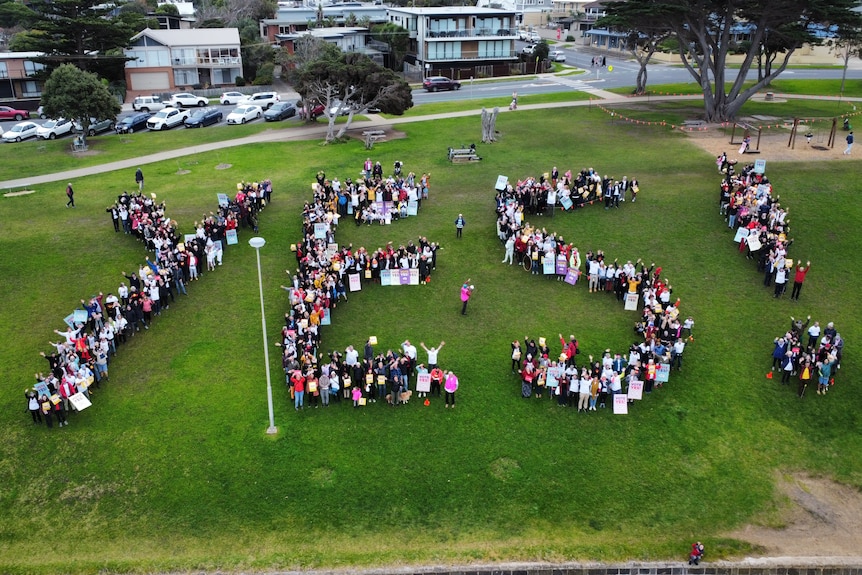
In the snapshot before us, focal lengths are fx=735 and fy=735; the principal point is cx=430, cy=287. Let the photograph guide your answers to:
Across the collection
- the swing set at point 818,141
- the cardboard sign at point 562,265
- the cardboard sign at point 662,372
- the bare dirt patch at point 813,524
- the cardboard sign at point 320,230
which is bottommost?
the bare dirt patch at point 813,524

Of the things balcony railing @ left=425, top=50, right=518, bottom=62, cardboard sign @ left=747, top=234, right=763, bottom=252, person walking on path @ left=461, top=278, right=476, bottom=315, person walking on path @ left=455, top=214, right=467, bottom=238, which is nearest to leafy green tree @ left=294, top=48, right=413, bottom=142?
person walking on path @ left=455, top=214, right=467, bottom=238

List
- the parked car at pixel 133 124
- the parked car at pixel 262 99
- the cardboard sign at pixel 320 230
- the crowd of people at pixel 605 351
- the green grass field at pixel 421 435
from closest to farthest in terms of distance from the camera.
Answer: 1. the green grass field at pixel 421 435
2. the crowd of people at pixel 605 351
3. the cardboard sign at pixel 320 230
4. the parked car at pixel 133 124
5. the parked car at pixel 262 99

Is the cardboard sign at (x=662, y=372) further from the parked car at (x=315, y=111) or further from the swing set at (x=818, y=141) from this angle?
Answer: the parked car at (x=315, y=111)

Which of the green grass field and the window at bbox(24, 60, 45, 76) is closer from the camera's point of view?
the green grass field

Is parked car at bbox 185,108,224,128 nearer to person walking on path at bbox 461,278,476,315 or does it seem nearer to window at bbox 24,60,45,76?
window at bbox 24,60,45,76

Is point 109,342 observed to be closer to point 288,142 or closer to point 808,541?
point 808,541

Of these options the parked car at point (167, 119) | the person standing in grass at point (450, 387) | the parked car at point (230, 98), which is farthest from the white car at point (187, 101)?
the person standing in grass at point (450, 387)

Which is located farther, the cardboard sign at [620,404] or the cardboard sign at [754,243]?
the cardboard sign at [754,243]
